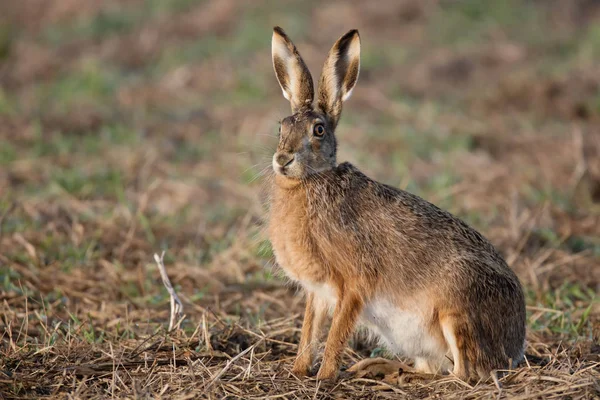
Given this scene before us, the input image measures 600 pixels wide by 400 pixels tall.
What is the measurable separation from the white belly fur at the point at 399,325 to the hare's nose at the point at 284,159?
2.03ft

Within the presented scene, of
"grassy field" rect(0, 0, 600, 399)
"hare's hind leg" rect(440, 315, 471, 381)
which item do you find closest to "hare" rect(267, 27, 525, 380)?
"hare's hind leg" rect(440, 315, 471, 381)

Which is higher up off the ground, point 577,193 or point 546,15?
point 546,15

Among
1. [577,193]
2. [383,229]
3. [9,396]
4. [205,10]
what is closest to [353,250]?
[383,229]

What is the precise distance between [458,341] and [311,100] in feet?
4.93

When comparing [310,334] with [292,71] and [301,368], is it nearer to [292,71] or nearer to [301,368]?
[301,368]

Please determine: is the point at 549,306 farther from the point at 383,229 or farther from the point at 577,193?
the point at 577,193

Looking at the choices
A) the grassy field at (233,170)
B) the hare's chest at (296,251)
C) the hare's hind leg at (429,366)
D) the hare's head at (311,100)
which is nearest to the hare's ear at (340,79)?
the hare's head at (311,100)

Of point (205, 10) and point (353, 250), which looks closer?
point (353, 250)

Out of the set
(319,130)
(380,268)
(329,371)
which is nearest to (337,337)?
(329,371)

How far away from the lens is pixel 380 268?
4.13 m

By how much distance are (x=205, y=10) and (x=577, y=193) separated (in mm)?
10302

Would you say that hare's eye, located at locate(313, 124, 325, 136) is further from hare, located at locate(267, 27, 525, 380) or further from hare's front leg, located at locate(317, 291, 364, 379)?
hare's front leg, located at locate(317, 291, 364, 379)

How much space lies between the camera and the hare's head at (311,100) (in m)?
4.14

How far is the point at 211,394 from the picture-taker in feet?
12.0
